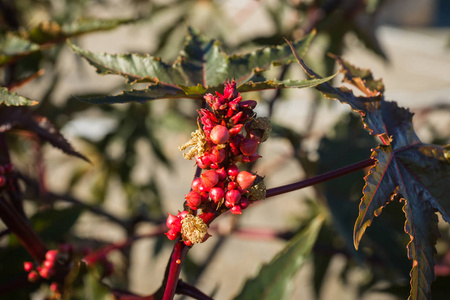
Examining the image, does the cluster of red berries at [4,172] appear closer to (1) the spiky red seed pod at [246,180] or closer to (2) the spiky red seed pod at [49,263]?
(2) the spiky red seed pod at [49,263]

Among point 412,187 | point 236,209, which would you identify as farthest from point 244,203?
point 412,187

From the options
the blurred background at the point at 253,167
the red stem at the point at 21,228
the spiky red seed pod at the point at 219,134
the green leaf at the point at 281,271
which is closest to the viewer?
the spiky red seed pod at the point at 219,134

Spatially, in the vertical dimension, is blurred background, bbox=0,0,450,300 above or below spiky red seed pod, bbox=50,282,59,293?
above

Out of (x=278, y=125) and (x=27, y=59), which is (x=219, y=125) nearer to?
(x=278, y=125)

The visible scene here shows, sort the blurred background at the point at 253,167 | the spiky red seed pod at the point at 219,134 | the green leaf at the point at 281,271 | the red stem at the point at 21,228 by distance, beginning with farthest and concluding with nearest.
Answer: the blurred background at the point at 253,167
the green leaf at the point at 281,271
the red stem at the point at 21,228
the spiky red seed pod at the point at 219,134

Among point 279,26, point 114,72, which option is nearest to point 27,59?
point 114,72

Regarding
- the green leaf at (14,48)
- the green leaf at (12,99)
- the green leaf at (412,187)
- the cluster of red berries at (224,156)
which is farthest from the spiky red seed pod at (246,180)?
the green leaf at (14,48)

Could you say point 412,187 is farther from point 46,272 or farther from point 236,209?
point 46,272

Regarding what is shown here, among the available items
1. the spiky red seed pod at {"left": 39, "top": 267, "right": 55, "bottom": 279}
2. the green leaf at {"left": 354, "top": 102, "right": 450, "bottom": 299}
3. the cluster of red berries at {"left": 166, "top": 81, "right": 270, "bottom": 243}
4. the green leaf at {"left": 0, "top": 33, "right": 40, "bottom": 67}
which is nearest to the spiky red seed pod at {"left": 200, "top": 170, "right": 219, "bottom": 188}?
the cluster of red berries at {"left": 166, "top": 81, "right": 270, "bottom": 243}

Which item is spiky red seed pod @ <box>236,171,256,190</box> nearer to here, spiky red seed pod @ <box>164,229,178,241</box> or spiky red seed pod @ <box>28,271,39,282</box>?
spiky red seed pod @ <box>164,229,178,241</box>
